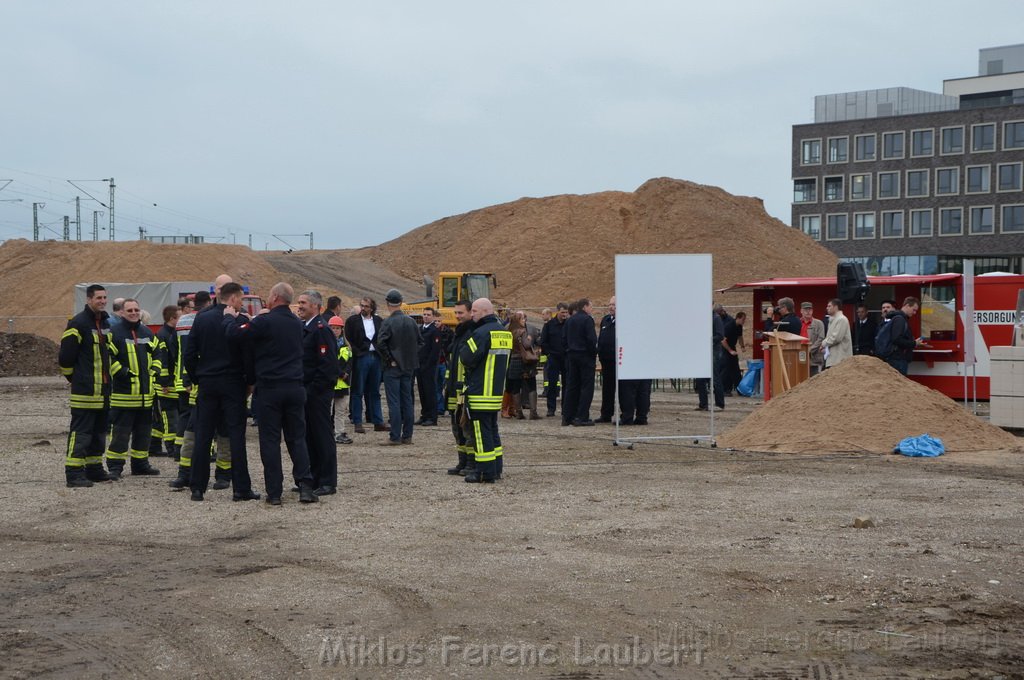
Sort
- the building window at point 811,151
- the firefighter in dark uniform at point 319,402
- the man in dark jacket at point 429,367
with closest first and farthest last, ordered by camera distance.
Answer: the firefighter in dark uniform at point 319,402, the man in dark jacket at point 429,367, the building window at point 811,151

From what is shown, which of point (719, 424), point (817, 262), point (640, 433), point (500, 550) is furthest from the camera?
point (817, 262)

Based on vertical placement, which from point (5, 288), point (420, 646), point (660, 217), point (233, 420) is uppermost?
point (660, 217)

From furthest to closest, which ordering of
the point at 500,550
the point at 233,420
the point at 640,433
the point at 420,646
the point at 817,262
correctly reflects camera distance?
the point at 817,262 → the point at 640,433 → the point at 233,420 → the point at 500,550 → the point at 420,646

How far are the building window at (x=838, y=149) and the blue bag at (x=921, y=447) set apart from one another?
81.8 m

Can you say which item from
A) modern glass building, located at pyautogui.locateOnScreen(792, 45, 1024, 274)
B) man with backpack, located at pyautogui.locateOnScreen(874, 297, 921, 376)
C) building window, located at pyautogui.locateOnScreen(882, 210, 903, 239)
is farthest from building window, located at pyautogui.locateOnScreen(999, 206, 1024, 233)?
man with backpack, located at pyautogui.locateOnScreen(874, 297, 921, 376)

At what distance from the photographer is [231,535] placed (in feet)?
28.8

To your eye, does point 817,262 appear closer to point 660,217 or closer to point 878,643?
point 660,217

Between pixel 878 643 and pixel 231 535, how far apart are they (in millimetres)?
→ 5096

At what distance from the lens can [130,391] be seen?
1158cm

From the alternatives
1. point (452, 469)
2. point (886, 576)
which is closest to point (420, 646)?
point (886, 576)

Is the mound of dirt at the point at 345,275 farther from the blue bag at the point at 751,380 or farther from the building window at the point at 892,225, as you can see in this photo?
the building window at the point at 892,225

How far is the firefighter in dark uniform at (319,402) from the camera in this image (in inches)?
421

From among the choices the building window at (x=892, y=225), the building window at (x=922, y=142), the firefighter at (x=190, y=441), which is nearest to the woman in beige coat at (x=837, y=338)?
the firefighter at (x=190, y=441)

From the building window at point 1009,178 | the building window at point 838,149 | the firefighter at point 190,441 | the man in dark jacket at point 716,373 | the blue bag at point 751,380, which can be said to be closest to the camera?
the firefighter at point 190,441
